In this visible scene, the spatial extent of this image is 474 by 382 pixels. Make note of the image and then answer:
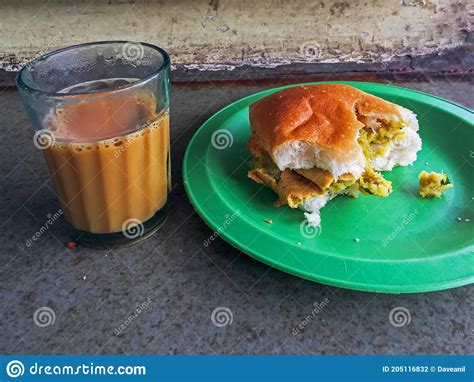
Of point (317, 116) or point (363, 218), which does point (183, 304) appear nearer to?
point (363, 218)

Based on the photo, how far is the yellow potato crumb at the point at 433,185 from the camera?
4.44 feet

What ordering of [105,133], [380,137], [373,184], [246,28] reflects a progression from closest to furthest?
[105,133] → [373,184] → [380,137] → [246,28]

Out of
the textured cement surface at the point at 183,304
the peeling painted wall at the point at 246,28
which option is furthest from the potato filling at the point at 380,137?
the peeling painted wall at the point at 246,28

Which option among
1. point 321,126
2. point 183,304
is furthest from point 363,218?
point 183,304

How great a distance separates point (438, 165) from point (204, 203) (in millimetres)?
795

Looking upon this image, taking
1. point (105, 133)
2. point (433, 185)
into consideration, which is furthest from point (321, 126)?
point (105, 133)

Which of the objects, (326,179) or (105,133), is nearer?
(105,133)

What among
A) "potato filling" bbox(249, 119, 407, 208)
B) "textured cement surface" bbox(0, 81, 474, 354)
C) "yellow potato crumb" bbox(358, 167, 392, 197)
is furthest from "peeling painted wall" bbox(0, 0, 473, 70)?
"textured cement surface" bbox(0, 81, 474, 354)

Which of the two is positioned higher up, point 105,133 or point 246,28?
point 105,133

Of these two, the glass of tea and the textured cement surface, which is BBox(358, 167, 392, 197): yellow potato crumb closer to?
the textured cement surface

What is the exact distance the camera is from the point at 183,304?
3.50 feet

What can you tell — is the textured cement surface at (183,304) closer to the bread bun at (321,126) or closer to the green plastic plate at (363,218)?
the green plastic plate at (363,218)

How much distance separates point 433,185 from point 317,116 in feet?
1.29

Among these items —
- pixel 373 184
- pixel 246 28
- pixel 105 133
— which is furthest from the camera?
pixel 246 28
